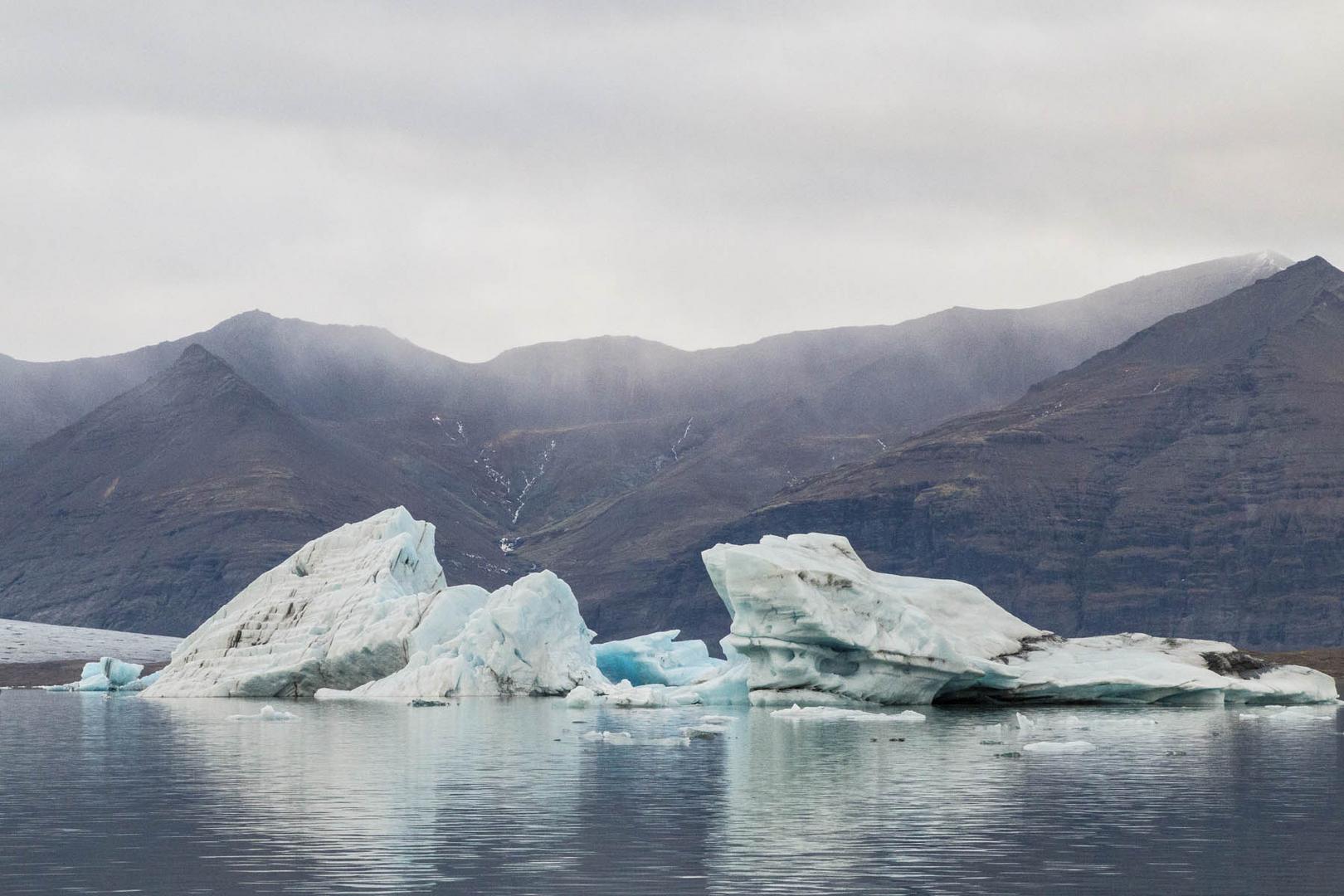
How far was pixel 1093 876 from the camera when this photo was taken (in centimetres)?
2283

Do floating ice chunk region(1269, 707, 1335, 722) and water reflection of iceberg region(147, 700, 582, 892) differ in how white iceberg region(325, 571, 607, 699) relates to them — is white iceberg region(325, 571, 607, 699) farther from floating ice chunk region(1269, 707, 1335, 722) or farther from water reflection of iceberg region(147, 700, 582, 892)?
floating ice chunk region(1269, 707, 1335, 722)

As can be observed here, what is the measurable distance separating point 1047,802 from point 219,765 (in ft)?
63.2

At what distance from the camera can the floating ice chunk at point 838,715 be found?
5378 centimetres

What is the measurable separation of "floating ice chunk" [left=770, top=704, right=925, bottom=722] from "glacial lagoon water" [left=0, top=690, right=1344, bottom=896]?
5.36 ft

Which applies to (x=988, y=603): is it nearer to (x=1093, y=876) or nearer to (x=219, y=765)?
(x=219, y=765)

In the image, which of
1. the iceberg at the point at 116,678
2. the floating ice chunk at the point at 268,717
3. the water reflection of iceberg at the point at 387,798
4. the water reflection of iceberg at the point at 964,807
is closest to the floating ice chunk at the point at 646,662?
the iceberg at the point at 116,678

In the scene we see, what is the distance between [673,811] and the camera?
99.5ft

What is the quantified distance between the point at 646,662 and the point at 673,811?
55290 millimetres

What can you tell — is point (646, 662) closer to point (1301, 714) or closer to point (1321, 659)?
point (1301, 714)

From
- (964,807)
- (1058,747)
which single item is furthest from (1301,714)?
(964,807)

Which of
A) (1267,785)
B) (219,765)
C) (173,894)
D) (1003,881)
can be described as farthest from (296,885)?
(1267,785)

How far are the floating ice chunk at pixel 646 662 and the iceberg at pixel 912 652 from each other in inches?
708

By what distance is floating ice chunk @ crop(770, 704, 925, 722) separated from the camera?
2117 inches

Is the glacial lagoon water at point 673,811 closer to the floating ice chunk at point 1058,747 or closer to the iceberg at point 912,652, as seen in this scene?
the floating ice chunk at point 1058,747
